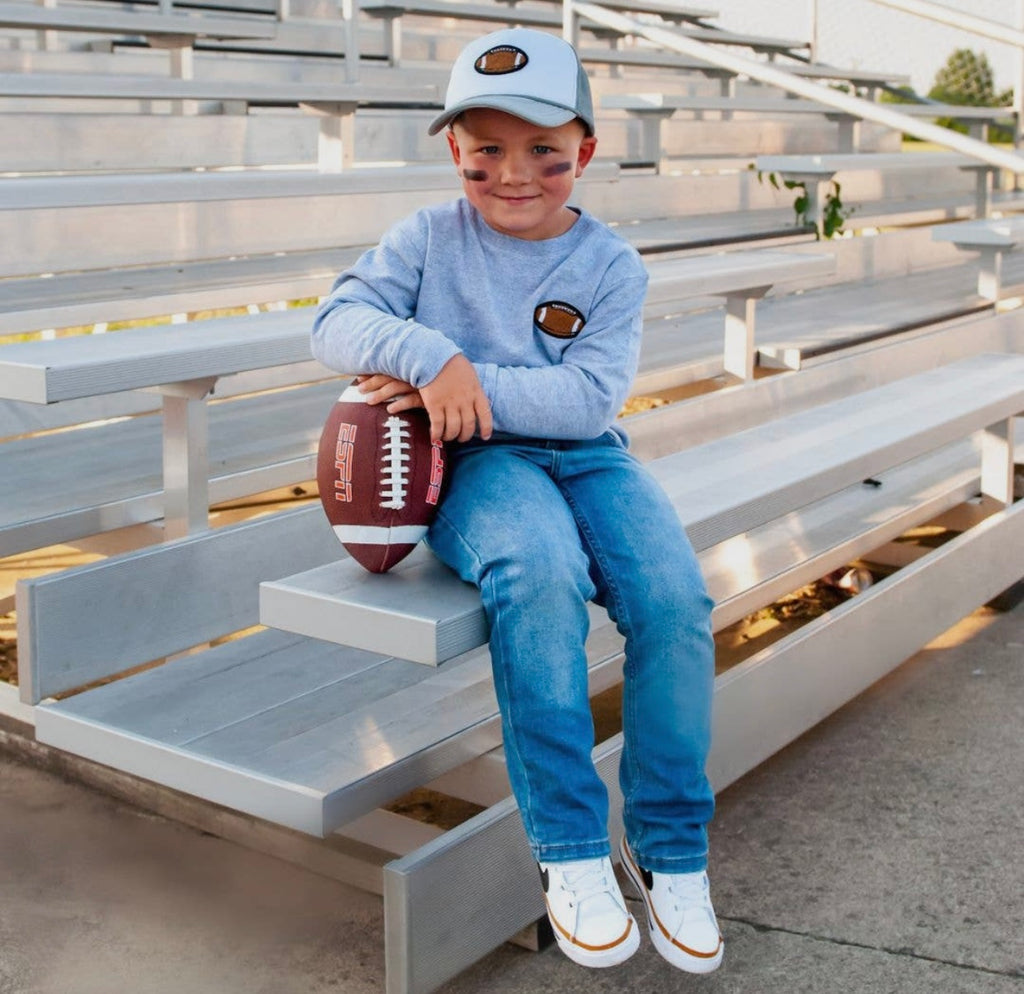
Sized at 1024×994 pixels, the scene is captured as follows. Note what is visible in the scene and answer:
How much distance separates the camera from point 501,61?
5.87 feet

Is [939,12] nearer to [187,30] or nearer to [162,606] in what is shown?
[187,30]

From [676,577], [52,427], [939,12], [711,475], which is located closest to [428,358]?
[676,577]

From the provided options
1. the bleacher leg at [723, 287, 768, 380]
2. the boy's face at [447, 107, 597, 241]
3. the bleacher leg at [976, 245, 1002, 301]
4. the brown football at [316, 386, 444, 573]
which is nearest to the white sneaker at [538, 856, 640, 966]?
the brown football at [316, 386, 444, 573]

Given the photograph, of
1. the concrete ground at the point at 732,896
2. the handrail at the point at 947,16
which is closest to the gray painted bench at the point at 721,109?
the handrail at the point at 947,16

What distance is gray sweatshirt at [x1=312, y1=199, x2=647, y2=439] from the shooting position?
5.90 ft

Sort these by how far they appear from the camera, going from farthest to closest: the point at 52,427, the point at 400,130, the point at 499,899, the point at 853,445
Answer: the point at 400,130 → the point at 52,427 → the point at 853,445 → the point at 499,899

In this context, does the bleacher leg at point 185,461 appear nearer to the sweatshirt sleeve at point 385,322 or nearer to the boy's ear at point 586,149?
the sweatshirt sleeve at point 385,322

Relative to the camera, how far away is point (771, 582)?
2.71 m

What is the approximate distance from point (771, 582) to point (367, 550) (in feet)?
3.69

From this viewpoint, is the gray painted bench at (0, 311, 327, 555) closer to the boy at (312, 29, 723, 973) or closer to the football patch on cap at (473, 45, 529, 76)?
the boy at (312, 29, 723, 973)

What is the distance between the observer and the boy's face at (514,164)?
1806mm

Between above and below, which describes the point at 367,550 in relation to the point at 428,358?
below

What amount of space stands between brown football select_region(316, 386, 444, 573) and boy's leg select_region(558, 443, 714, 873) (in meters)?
0.22

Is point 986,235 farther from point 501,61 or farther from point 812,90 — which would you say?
point 501,61
